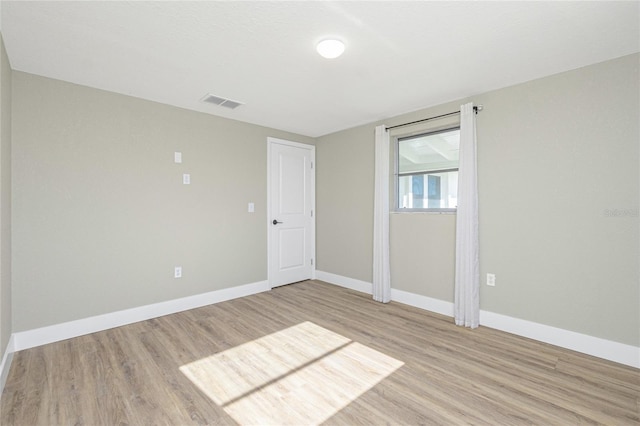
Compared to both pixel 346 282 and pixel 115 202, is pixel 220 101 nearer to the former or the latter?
pixel 115 202

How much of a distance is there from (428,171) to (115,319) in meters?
3.98

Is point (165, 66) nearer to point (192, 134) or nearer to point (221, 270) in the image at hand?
point (192, 134)

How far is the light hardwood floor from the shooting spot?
5.83ft

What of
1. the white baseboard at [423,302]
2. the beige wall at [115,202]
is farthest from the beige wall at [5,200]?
the white baseboard at [423,302]

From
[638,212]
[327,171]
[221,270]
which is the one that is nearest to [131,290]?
[221,270]

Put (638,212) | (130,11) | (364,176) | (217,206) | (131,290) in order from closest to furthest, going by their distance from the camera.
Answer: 1. (130,11)
2. (638,212)
3. (131,290)
4. (217,206)
5. (364,176)

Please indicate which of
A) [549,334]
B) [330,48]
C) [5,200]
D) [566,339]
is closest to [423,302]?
[549,334]

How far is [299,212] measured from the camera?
4910 millimetres

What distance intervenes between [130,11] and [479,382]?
3.48 meters

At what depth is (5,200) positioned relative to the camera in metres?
2.30

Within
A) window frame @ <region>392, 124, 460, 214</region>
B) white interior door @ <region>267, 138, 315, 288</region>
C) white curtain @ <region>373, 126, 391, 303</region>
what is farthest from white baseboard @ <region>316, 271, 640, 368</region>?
white interior door @ <region>267, 138, 315, 288</region>

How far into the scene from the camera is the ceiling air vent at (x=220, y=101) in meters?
3.24

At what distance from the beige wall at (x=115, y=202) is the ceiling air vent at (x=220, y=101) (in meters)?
0.45

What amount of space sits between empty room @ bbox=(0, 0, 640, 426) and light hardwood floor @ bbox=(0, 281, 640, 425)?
0.02m
